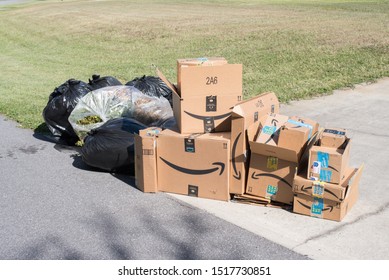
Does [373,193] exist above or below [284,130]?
below

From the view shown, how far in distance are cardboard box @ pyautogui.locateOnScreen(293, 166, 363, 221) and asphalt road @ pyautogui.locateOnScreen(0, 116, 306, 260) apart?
591 millimetres

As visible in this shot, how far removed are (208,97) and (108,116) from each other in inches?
80.6

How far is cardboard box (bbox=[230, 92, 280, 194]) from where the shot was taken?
5.05 meters

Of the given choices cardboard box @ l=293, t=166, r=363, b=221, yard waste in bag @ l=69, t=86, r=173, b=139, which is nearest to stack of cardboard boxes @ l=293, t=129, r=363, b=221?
cardboard box @ l=293, t=166, r=363, b=221

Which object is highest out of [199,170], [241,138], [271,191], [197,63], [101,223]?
[197,63]

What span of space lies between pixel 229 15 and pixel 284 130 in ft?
73.5

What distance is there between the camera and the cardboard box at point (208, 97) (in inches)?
206

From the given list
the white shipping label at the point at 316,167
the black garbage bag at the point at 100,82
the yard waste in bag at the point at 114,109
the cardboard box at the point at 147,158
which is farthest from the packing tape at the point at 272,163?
the black garbage bag at the point at 100,82

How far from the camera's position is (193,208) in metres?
5.10

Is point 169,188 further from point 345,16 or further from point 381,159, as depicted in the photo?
point 345,16

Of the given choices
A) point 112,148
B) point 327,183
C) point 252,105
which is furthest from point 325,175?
point 112,148

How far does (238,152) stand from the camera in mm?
5121

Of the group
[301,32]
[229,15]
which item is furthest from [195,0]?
[301,32]

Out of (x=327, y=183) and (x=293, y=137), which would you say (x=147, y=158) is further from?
(x=327, y=183)
